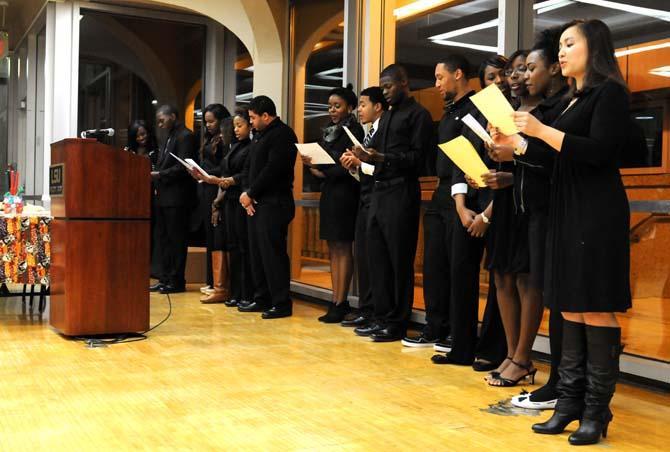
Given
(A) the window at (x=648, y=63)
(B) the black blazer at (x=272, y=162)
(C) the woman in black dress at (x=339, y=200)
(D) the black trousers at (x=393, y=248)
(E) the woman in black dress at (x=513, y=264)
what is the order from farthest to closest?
1. (B) the black blazer at (x=272, y=162)
2. (C) the woman in black dress at (x=339, y=200)
3. (D) the black trousers at (x=393, y=248)
4. (A) the window at (x=648, y=63)
5. (E) the woman in black dress at (x=513, y=264)

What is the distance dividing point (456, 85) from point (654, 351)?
1.77 m

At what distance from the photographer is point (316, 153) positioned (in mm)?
5605

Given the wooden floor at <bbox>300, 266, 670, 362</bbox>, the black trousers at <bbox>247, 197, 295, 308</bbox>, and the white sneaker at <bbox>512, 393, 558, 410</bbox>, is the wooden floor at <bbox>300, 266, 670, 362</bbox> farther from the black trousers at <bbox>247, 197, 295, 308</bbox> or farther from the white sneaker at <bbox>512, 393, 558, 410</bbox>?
the black trousers at <bbox>247, 197, 295, 308</bbox>

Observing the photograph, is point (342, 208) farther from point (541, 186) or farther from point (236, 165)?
point (541, 186)

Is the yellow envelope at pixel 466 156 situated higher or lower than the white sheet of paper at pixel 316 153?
lower

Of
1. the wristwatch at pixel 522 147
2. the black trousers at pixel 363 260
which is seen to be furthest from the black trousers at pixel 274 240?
the wristwatch at pixel 522 147

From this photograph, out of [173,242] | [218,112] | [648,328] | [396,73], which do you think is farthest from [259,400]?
[173,242]

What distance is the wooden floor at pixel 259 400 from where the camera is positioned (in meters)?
2.91

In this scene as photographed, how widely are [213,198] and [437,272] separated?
2870mm

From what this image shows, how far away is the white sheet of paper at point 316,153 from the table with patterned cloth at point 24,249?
1811 millimetres

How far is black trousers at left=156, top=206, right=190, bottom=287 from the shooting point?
7.63 m

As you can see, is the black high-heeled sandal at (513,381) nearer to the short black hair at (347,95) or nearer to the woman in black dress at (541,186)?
the woman in black dress at (541,186)

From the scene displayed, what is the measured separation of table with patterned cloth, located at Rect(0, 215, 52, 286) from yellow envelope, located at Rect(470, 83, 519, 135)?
3587mm

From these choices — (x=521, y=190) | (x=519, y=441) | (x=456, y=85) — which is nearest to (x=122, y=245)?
(x=456, y=85)
